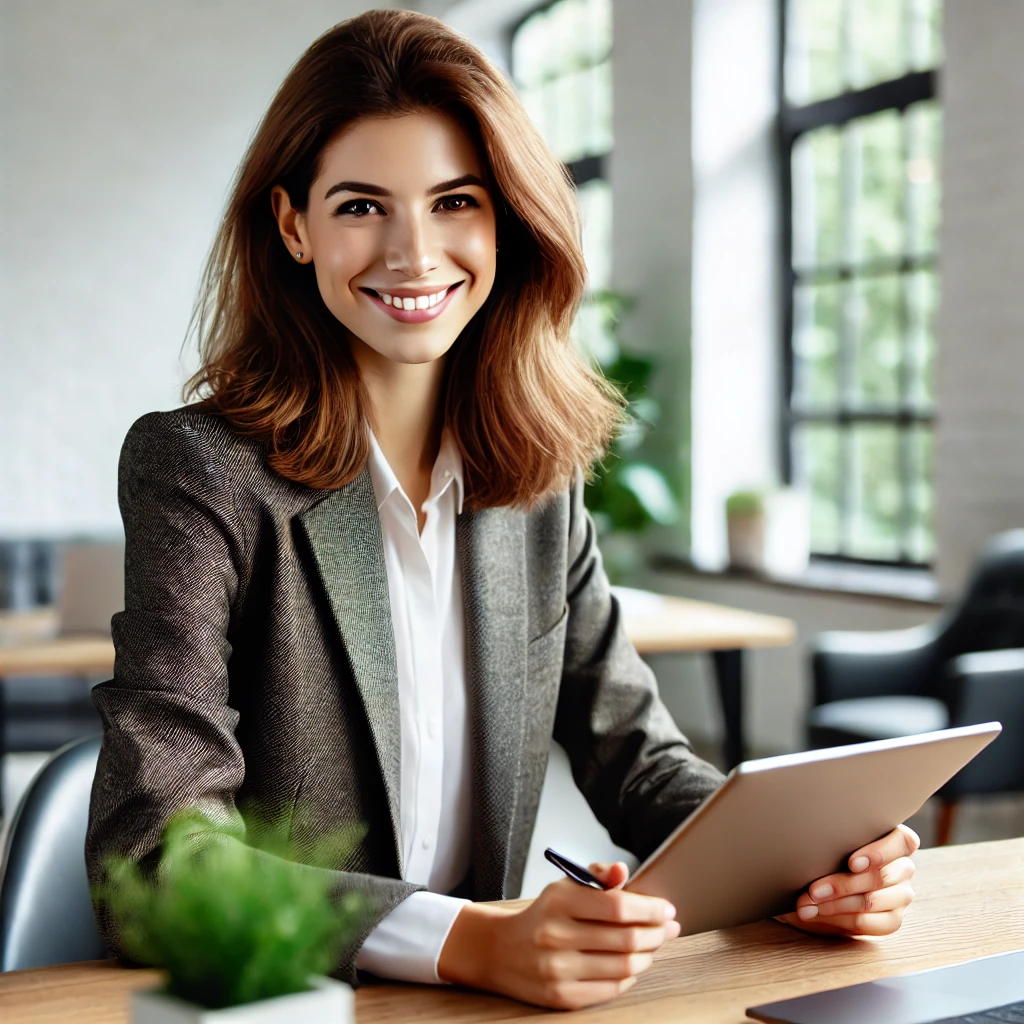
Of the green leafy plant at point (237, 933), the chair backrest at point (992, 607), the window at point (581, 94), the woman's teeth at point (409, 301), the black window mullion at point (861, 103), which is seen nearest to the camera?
the green leafy plant at point (237, 933)

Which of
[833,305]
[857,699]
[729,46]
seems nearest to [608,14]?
[729,46]

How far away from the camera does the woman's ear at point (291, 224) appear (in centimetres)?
138

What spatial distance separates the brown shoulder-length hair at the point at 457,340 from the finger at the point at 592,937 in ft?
1.66

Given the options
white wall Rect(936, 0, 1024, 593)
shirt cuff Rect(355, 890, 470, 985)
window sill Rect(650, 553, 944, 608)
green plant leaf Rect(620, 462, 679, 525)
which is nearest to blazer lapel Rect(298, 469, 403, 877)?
shirt cuff Rect(355, 890, 470, 985)

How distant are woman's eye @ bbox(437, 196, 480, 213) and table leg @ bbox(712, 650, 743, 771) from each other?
94.5 inches

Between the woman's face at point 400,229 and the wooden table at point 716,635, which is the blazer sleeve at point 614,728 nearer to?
the woman's face at point 400,229

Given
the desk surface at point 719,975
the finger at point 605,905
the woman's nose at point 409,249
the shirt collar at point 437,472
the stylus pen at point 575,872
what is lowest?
the desk surface at point 719,975

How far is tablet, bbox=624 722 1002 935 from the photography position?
94cm

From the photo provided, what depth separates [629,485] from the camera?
5.70m

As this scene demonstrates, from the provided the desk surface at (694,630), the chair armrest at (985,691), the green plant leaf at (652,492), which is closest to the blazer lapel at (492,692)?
the desk surface at (694,630)

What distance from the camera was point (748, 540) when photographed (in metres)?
5.45

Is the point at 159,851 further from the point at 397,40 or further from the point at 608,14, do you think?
the point at 608,14

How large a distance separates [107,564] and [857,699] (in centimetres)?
204

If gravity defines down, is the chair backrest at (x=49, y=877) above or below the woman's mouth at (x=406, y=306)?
below
